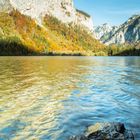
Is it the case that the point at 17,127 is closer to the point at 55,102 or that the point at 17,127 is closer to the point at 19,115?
the point at 19,115

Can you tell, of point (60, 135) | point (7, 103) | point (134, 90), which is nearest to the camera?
point (60, 135)

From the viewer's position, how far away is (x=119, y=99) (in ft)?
116

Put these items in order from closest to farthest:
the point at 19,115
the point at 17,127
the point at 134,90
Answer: the point at 17,127 → the point at 19,115 → the point at 134,90

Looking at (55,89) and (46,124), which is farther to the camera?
(55,89)

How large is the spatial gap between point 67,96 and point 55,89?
6155mm

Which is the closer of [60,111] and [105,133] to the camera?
[105,133]

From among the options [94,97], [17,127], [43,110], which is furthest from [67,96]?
[17,127]

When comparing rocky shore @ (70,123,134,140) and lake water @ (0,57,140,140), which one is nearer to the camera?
rocky shore @ (70,123,134,140)

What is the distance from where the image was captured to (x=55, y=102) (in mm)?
32938

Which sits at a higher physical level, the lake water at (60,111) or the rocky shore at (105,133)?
the rocky shore at (105,133)

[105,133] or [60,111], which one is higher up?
[105,133]

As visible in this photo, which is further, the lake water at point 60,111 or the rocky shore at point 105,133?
the lake water at point 60,111

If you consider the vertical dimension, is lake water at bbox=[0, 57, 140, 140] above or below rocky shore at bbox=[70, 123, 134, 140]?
below

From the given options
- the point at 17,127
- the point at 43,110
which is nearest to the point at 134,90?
the point at 43,110
